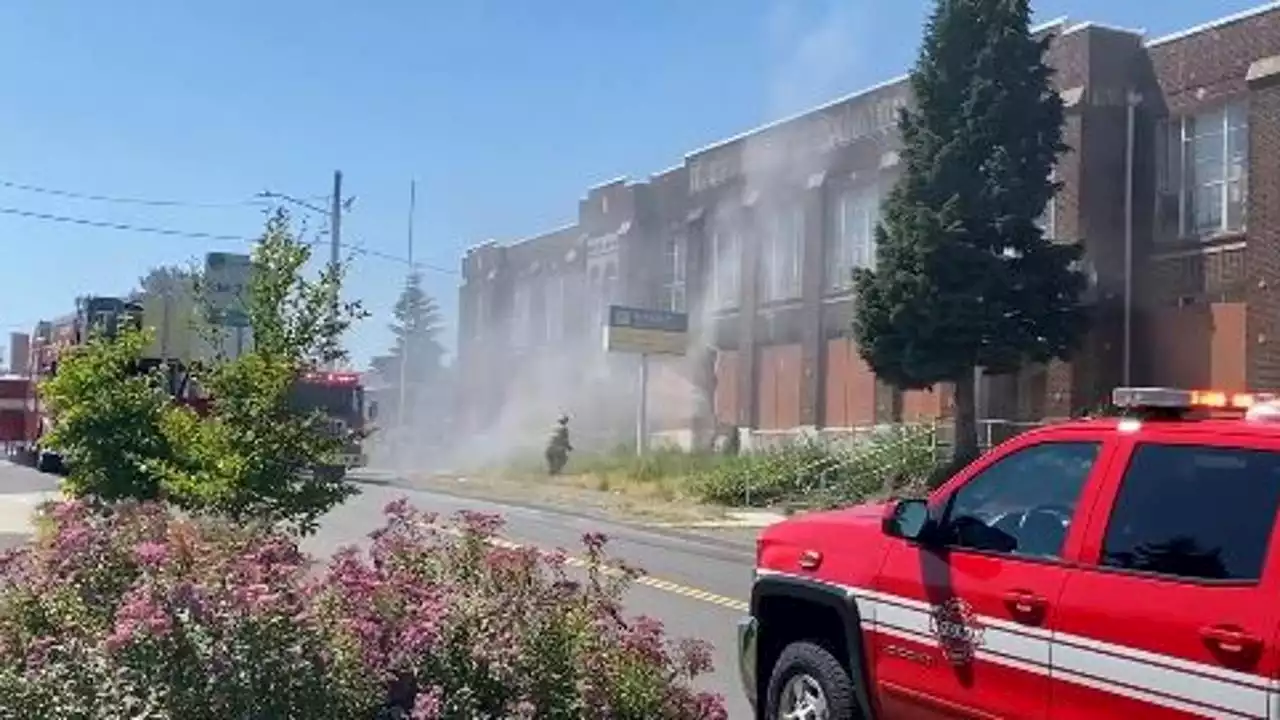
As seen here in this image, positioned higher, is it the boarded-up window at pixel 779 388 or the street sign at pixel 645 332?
the street sign at pixel 645 332

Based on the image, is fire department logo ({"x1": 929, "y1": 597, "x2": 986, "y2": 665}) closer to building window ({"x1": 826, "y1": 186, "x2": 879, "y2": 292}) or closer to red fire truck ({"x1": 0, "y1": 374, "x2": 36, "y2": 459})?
red fire truck ({"x1": 0, "y1": 374, "x2": 36, "y2": 459})

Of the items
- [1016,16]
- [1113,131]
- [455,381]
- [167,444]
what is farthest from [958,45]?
[455,381]

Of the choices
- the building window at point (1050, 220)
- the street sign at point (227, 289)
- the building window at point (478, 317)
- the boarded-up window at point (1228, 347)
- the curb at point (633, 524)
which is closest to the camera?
the street sign at point (227, 289)

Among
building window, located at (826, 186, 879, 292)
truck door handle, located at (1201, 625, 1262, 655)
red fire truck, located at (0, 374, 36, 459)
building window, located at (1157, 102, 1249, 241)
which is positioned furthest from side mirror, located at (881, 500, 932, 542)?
building window, located at (826, 186, 879, 292)

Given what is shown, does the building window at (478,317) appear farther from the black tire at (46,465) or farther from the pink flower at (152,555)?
the pink flower at (152,555)

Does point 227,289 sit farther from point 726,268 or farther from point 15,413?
point 726,268

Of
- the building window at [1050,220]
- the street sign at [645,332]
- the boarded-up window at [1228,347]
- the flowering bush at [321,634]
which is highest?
the building window at [1050,220]

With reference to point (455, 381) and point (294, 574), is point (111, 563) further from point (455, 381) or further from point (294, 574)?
point (455, 381)

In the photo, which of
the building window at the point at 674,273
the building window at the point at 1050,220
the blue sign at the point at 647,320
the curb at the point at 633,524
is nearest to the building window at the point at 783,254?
the blue sign at the point at 647,320

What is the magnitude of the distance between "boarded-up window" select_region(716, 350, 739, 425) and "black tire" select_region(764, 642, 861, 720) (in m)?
43.1

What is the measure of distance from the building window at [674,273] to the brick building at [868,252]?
106 mm

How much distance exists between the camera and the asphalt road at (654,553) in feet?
38.9

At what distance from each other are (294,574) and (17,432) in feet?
107

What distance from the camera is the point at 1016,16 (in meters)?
31.8
